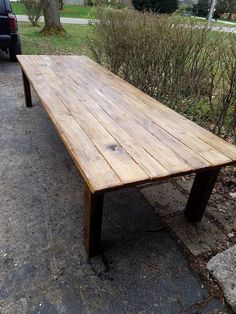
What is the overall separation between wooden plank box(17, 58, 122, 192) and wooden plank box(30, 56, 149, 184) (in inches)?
1.3

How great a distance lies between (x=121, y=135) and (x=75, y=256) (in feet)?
2.71

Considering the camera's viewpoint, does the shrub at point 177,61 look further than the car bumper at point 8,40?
No

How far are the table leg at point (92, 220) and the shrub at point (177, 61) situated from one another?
74.8 inches

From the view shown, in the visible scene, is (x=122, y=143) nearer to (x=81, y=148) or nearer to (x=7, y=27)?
(x=81, y=148)

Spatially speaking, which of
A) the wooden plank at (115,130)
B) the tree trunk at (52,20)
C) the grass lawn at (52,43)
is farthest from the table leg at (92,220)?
the tree trunk at (52,20)

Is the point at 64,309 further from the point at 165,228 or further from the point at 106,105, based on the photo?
the point at 106,105

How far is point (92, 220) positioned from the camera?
67.6 inches

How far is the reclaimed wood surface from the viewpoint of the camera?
1517 mm

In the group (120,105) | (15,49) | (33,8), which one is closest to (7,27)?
(15,49)

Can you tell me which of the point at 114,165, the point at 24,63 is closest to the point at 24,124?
the point at 24,63

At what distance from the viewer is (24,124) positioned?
357cm

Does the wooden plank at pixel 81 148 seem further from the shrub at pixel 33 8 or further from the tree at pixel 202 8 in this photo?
the tree at pixel 202 8

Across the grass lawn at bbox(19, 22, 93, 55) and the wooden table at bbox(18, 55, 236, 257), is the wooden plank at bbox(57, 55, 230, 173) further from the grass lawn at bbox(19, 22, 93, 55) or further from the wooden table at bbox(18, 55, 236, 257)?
the grass lawn at bbox(19, 22, 93, 55)

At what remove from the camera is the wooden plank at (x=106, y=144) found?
147 centimetres
